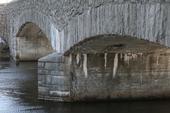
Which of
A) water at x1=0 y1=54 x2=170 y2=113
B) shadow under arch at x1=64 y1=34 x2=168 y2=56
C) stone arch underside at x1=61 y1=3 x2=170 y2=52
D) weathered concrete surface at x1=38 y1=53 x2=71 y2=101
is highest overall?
stone arch underside at x1=61 y1=3 x2=170 y2=52

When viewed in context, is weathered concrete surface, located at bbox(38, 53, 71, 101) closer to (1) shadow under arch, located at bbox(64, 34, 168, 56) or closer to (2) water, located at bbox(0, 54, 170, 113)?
(2) water, located at bbox(0, 54, 170, 113)

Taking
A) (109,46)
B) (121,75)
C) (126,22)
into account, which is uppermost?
(126,22)

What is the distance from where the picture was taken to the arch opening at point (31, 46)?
3158 cm

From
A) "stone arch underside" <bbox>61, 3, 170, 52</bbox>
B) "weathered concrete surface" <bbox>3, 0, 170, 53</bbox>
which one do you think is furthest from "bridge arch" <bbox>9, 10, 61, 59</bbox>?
"stone arch underside" <bbox>61, 3, 170, 52</bbox>

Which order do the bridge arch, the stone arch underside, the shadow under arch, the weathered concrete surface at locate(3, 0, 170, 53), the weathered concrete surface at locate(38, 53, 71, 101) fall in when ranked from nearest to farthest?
the stone arch underside
the weathered concrete surface at locate(3, 0, 170, 53)
the shadow under arch
the weathered concrete surface at locate(38, 53, 71, 101)
the bridge arch

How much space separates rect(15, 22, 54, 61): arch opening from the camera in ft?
104

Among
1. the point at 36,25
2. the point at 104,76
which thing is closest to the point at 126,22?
the point at 104,76

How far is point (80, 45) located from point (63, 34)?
1.12 metres

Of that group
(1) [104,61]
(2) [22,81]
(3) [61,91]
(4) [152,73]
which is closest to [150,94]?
(4) [152,73]

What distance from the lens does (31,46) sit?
31.8 m

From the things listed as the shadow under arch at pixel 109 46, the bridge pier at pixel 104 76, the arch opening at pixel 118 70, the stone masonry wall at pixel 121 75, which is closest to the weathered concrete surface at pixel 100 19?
the shadow under arch at pixel 109 46

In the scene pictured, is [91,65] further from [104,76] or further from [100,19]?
[100,19]

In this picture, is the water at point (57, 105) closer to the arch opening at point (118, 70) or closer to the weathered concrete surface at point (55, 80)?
the weathered concrete surface at point (55, 80)

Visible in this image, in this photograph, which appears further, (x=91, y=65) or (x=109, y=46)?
(x=91, y=65)
